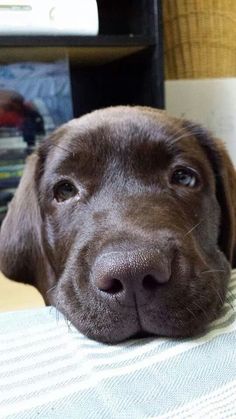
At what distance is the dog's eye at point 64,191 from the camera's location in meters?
1.17

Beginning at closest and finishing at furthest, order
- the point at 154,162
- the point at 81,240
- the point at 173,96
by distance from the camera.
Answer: the point at 81,240 → the point at 154,162 → the point at 173,96

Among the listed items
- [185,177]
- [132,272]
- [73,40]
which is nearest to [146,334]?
[132,272]

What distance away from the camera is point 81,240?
101cm

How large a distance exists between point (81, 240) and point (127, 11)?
1.72 meters

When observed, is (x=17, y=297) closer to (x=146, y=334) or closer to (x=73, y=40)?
(x=73, y=40)

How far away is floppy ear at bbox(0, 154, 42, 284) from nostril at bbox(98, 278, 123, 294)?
462 mm

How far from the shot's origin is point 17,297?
1.82 metres

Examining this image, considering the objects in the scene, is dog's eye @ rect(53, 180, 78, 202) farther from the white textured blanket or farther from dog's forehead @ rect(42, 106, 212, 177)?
the white textured blanket

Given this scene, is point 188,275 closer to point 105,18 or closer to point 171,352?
point 171,352

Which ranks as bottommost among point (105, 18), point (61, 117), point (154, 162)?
point (61, 117)

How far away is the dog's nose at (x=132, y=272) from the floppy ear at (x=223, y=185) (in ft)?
1.66

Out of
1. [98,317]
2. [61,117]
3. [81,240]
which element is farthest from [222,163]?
[61,117]

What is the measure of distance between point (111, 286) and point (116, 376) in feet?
0.59

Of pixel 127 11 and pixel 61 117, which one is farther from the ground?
pixel 127 11
